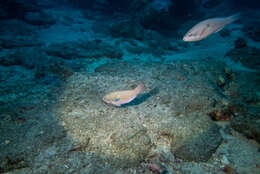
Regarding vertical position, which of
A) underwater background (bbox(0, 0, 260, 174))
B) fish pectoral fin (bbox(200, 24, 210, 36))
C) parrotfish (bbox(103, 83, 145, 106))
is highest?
fish pectoral fin (bbox(200, 24, 210, 36))

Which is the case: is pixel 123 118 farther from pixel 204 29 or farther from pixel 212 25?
pixel 212 25

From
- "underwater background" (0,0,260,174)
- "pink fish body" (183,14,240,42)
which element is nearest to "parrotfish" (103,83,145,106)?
"underwater background" (0,0,260,174)

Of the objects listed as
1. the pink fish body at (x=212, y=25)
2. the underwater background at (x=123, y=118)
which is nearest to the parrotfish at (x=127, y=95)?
the underwater background at (x=123, y=118)

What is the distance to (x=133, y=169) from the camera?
2.18m

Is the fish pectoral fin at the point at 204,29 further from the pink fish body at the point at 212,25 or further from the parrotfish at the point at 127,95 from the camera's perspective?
the parrotfish at the point at 127,95

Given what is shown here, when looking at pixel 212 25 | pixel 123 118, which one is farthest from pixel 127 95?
pixel 212 25

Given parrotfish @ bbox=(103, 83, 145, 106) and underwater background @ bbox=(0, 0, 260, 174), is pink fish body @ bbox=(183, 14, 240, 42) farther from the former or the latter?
parrotfish @ bbox=(103, 83, 145, 106)

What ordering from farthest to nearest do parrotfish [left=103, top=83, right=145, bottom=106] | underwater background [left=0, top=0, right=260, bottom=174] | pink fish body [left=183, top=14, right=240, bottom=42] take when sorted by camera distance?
parrotfish [left=103, top=83, right=145, bottom=106] < pink fish body [left=183, top=14, right=240, bottom=42] < underwater background [left=0, top=0, right=260, bottom=174]

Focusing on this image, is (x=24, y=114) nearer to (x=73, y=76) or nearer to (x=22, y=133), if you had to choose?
(x=22, y=133)

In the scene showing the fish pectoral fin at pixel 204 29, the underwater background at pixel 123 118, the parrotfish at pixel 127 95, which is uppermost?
the fish pectoral fin at pixel 204 29

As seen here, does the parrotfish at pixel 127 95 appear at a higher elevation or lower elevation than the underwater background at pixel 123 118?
higher

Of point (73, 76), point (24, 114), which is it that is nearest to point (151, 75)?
point (73, 76)

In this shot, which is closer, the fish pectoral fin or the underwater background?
the underwater background

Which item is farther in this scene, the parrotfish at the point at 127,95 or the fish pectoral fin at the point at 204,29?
the parrotfish at the point at 127,95
